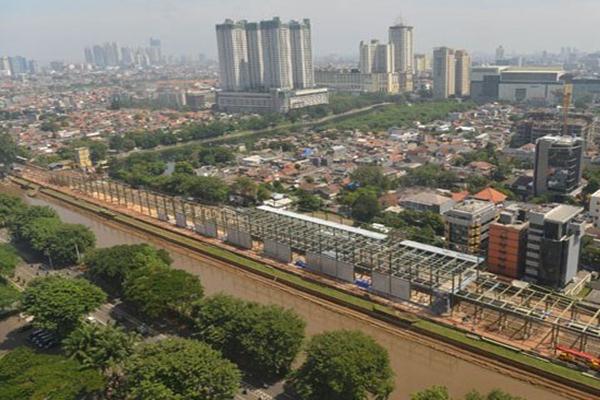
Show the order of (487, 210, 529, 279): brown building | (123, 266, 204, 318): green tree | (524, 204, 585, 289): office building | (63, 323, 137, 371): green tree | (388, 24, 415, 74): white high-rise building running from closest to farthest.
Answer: (63, 323, 137, 371): green tree, (123, 266, 204, 318): green tree, (524, 204, 585, 289): office building, (487, 210, 529, 279): brown building, (388, 24, 415, 74): white high-rise building

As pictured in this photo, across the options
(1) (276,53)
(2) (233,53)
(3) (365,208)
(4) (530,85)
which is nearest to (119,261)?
(3) (365,208)

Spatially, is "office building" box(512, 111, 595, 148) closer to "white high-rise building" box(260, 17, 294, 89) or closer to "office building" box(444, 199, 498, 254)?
"office building" box(444, 199, 498, 254)

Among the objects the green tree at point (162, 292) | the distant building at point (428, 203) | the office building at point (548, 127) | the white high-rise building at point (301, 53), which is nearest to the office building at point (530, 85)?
the office building at point (548, 127)

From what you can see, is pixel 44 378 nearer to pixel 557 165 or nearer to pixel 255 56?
pixel 557 165

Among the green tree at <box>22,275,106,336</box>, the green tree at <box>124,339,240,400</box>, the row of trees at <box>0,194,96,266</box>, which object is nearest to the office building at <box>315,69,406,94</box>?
the row of trees at <box>0,194,96,266</box>

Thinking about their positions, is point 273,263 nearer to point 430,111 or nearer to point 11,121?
point 430,111

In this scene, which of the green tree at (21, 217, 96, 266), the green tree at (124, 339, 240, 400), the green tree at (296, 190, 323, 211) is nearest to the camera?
the green tree at (124, 339, 240, 400)

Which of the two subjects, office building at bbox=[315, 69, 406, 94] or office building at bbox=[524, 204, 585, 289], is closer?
office building at bbox=[524, 204, 585, 289]

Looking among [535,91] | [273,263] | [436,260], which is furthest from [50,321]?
[535,91]
